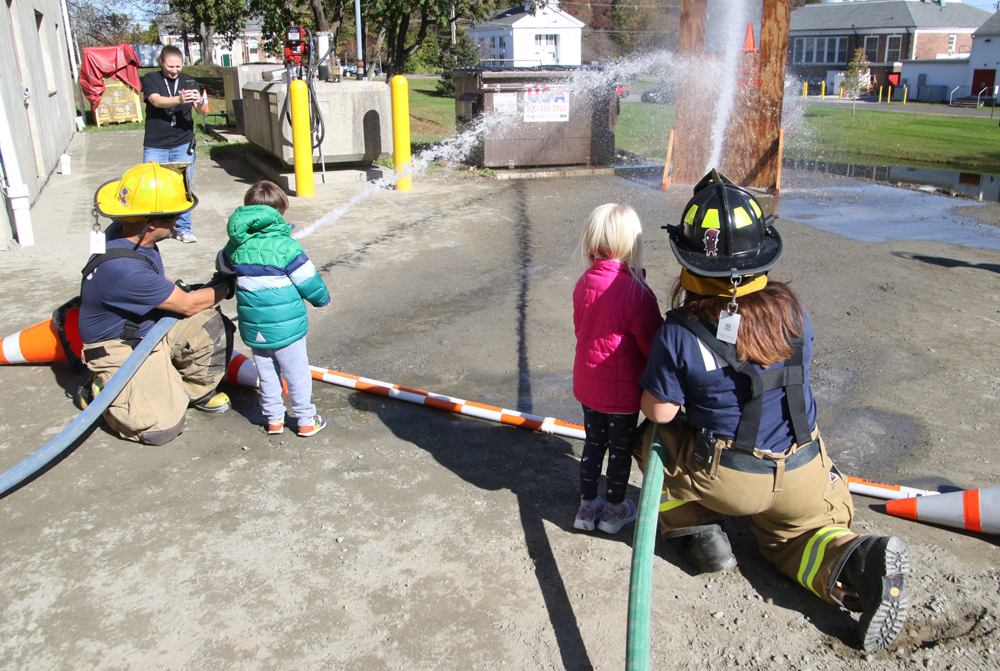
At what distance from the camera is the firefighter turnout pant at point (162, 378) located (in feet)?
12.4

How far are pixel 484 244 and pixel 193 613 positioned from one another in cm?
556

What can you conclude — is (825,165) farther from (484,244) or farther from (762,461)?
(762,461)

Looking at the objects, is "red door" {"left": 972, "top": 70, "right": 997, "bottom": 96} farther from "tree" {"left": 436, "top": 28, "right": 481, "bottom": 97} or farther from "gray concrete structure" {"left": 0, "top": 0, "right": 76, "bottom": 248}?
"gray concrete structure" {"left": 0, "top": 0, "right": 76, "bottom": 248}

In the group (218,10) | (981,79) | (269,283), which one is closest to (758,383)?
(269,283)

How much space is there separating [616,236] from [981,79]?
53160 mm

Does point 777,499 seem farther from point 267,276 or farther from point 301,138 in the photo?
point 301,138

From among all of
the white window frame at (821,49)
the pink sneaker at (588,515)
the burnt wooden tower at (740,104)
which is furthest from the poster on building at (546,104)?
the white window frame at (821,49)

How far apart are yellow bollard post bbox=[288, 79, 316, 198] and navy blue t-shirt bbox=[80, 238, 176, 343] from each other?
607cm

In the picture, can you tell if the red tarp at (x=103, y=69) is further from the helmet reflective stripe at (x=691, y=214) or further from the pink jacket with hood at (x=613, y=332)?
the helmet reflective stripe at (x=691, y=214)

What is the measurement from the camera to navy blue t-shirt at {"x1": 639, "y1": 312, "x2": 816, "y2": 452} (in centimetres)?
249

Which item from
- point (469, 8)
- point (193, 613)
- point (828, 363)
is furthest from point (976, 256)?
point (469, 8)

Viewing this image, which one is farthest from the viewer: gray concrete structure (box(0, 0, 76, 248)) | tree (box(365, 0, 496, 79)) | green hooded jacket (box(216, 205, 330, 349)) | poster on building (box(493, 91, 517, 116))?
tree (box(365, 0, 496, 79))

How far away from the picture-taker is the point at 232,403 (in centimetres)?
434

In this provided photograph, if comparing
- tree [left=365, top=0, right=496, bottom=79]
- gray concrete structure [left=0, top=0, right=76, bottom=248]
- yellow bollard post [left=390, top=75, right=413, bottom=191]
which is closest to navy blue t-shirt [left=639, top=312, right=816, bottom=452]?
gray concrete structure [left=0, top=0, right=76, bottom=248]
